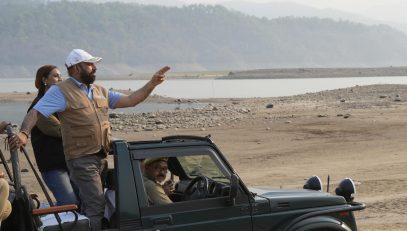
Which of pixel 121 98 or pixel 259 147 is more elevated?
pixel 121 98

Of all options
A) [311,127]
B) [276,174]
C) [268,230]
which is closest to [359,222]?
[268,230]

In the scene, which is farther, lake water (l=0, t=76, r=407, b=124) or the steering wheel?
lake water (l=0, t=76, r=407, b=124)

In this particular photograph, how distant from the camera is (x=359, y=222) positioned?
31.6ft

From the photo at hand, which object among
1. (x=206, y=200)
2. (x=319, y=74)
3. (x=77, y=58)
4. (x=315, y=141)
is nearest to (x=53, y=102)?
(x=77, y=58)

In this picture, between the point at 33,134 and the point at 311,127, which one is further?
the point at 311,127

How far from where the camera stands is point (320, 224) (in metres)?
6.11

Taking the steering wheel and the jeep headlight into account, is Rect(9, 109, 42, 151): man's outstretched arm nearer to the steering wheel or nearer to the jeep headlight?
the steering wheel

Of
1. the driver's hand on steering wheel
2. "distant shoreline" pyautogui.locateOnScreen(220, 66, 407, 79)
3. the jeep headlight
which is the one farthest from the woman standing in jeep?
"distant shoreline" pyautogui.locateOnScreen(220, 66, 407, 79)

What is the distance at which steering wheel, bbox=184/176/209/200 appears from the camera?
586 centimetres

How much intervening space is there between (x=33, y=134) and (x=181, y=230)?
199 cm

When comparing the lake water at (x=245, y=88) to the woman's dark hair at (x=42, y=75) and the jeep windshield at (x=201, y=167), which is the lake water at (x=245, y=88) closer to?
the woman's dark hair at (x=42, y=75)

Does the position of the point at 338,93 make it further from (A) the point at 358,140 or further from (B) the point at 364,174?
(B) the point at 364,174

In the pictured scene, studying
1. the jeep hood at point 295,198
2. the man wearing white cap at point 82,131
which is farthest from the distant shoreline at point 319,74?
the man wearing white cap at point 82,131

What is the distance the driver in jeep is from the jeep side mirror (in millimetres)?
450
